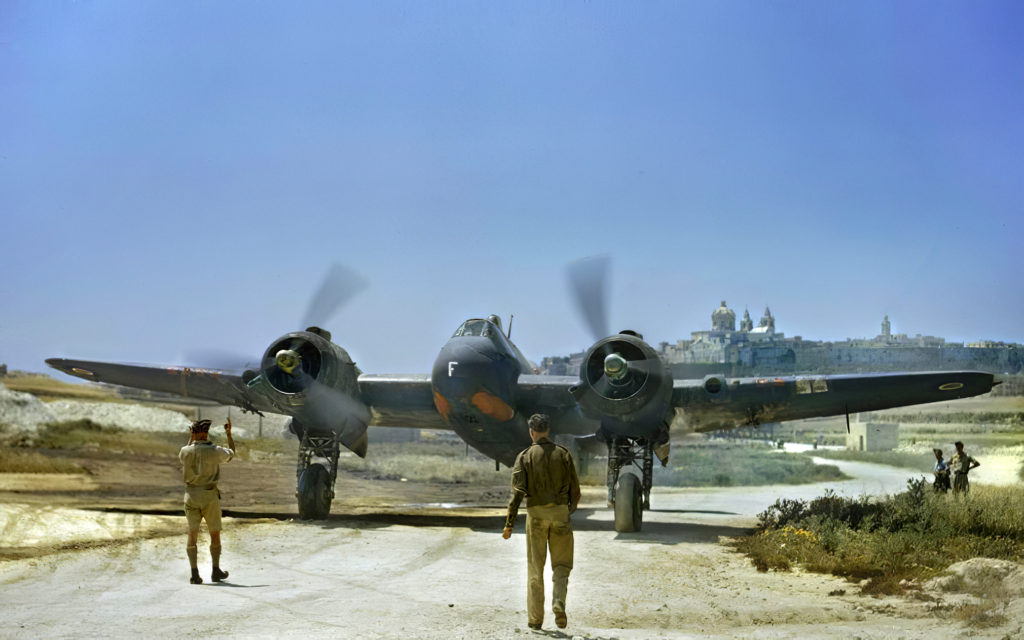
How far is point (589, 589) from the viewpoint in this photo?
1027 centimetres

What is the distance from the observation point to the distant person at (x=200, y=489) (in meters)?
9.70

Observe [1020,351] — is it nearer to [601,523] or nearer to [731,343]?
[731,343]

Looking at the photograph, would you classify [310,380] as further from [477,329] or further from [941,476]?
[941,476]

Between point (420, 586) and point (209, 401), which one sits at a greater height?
point (209, 401)

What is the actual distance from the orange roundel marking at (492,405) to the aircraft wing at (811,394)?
3.45 m

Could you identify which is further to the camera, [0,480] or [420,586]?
[0,480]

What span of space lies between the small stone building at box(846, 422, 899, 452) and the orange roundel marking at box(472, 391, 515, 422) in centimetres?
2386

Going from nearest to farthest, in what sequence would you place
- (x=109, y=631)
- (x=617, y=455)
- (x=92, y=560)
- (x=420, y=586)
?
(x=109, y=631), (x=420, y=586), (x=92, y=560), (x=617, y=455)

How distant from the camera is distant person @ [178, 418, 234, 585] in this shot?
9695 mm

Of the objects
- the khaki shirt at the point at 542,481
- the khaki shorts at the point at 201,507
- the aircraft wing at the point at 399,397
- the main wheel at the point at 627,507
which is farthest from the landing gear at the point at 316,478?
the khaki shirt at the point at 542,481

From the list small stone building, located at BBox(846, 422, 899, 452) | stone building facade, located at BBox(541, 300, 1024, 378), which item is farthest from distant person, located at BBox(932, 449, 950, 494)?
small stone building, located at BBox(846, 422, 899, 452)

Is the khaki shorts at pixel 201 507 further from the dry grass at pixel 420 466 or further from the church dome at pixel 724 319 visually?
the dry grass at pixel 420 466

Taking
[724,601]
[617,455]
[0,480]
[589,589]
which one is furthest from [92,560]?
[0,480]

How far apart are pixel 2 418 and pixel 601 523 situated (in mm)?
26500
